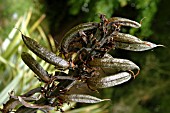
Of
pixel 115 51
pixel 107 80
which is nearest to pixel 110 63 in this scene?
pixel 107 80

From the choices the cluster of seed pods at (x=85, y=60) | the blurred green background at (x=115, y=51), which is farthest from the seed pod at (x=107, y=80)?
the blurred green background at (x=115, y=51)

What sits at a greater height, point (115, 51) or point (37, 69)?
point (115, 51)

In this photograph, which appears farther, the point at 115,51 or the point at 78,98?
the point at 115,51

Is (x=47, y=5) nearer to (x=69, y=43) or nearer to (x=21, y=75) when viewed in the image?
(x=21, y=75)

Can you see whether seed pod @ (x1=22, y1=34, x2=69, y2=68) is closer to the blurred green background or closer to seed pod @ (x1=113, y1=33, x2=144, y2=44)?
seed pod @ (x1=113, y1=33, x2=144, y2=44)

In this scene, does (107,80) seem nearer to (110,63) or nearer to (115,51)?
(110,63)

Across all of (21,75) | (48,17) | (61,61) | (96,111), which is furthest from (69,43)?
(48,17)
